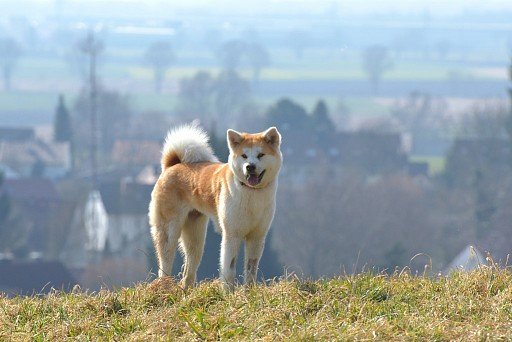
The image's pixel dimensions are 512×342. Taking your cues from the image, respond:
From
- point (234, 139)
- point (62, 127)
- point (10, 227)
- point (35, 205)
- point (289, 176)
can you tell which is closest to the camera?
point (234, 139)

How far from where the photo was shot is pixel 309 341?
8891mm

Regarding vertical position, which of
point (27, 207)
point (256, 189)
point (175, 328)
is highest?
point (256, 189)

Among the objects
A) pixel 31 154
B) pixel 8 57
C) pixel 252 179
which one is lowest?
pixel 31 154

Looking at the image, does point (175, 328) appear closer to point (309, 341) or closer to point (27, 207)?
point (309, 341)

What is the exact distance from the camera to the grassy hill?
29.8 ft

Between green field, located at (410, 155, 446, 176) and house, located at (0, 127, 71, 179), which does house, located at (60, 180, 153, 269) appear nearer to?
house, located at (0, 127, 71, 179)

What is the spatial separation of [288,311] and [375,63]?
557 ft

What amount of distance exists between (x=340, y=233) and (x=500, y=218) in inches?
390

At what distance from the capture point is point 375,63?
7008 inches

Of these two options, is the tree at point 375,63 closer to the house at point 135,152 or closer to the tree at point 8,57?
the tree at point 8,57

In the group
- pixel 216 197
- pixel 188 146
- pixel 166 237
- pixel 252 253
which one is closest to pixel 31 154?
pixel 188 146

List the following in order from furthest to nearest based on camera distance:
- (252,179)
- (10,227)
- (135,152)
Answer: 1. (135,152)
2. (10,227)
3. (252,179)

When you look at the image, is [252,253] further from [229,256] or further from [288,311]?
[288,311]

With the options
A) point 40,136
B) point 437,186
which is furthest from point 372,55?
point 437,186
